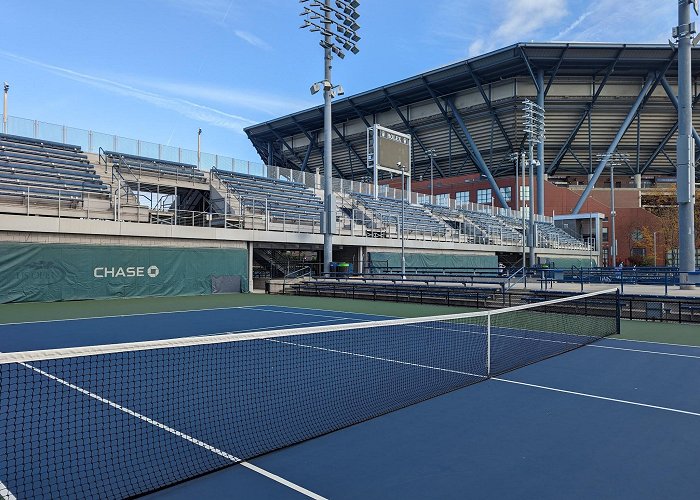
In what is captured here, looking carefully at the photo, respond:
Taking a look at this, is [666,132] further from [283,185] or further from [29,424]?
[29,424]

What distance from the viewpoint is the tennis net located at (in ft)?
14.9

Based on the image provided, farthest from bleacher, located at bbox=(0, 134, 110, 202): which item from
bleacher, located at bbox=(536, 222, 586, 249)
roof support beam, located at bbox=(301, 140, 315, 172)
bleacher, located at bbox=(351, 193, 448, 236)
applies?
roof support beam, located at bbox=(301, 140, 315, 172)

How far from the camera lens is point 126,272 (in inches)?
950

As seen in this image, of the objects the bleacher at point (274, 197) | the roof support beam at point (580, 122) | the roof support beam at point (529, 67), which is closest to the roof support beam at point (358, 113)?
the roof support beam at point (529, 67)

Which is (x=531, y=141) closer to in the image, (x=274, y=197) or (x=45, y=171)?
(x=274, y=197)

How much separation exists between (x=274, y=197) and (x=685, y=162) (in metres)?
25.3

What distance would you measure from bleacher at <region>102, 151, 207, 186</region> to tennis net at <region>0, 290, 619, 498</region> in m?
23.7

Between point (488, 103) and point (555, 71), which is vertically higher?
point (555, 71)

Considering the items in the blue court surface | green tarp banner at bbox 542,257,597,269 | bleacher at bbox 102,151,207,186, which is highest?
bleacher at bbox 102,151,207,186

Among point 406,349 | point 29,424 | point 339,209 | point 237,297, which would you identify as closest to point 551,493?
point 29,424

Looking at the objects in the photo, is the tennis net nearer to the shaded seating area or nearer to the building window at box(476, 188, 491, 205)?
the shaded seating area

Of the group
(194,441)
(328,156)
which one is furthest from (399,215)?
(194,441)

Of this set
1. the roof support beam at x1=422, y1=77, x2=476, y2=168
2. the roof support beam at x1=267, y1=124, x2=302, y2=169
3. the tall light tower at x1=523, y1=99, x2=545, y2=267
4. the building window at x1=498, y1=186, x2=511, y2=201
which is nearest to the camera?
the tall light tower at x1=523, y1=99, x2=545, y2=267

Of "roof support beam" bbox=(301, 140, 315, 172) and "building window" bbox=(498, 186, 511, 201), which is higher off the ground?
"roof support beam" bbox=(301, 140, 315, 172)
